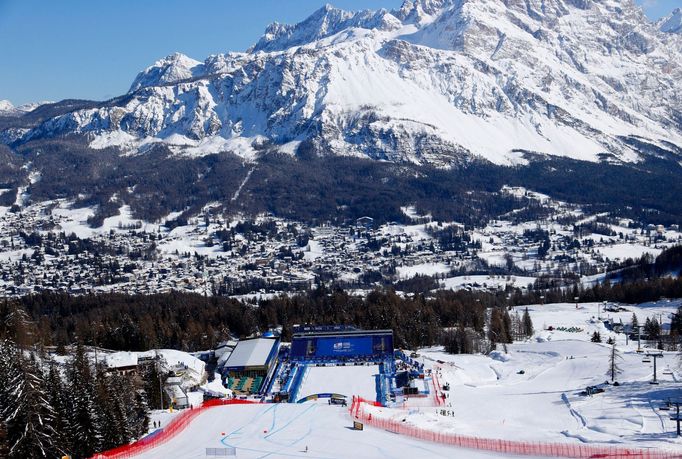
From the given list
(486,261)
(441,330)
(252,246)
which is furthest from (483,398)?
(252,246)

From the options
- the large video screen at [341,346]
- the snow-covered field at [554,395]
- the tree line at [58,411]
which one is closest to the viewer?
the tree line at [58,411]

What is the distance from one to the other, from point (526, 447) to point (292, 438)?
1150 cm

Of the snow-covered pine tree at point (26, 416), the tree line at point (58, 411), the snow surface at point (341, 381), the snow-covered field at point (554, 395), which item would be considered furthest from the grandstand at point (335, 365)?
the snow-covered pine tree at point (26, 416)

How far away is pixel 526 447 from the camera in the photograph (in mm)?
35594

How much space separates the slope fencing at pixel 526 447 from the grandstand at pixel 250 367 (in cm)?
2744

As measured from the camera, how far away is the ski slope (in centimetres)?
3625

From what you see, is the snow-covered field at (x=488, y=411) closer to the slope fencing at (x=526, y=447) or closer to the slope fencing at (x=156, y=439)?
the slope fencing at (x=156, y=439)

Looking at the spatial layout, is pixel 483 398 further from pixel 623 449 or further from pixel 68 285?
pixel 68 285

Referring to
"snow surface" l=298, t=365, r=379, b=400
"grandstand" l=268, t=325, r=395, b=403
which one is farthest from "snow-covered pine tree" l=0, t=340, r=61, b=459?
"snow surface" l=298, t=365, r=379, b=400

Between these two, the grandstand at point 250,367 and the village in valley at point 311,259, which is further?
the village in valley at point 311,259

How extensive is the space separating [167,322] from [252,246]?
93.7 metres

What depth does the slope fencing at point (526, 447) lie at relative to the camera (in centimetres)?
3297

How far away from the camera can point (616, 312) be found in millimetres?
104562

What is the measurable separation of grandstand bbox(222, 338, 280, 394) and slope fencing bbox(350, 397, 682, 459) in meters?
27.4
